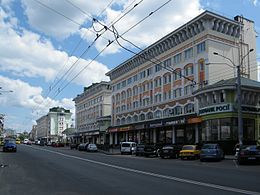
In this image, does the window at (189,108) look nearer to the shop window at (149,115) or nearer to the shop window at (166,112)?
the shop window at (166,112)

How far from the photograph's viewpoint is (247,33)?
2306 inches

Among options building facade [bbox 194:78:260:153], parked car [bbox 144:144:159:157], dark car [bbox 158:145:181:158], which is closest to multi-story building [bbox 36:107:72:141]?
building facade [bbox 194:78:260:153]

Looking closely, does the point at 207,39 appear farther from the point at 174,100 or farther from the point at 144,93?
the point at 144,93

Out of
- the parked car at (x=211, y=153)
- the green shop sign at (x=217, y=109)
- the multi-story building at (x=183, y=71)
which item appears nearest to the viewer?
the parked car at (x=211, y=153)

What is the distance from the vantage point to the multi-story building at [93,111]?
97062mm

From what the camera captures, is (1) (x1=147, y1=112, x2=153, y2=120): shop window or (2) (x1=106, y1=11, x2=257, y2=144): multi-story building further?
(1) (x1=147, y1=112, x2=153, y2=120): shop window

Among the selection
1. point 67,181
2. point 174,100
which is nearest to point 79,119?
point 174,100

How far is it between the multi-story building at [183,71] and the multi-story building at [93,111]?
75.6ft

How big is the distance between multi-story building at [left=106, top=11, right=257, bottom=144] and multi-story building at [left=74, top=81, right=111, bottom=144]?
23033 millimetres

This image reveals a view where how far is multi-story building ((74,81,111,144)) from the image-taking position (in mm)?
97062

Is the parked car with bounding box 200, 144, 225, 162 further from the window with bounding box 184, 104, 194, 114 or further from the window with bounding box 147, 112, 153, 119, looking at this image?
the window with bounding box 147, 112, 153, 119

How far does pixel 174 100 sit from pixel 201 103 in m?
9.70

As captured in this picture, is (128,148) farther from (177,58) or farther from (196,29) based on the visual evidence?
(196,29)

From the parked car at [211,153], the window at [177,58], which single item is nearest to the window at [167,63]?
the window at [177,58]
